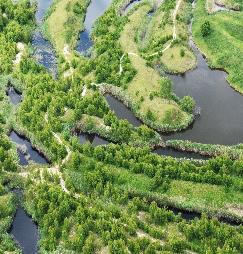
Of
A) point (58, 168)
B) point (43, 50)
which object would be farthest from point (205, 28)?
point (58, 168)

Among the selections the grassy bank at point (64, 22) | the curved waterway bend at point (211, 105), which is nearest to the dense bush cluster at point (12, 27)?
the grassy bank at point (64, 22)

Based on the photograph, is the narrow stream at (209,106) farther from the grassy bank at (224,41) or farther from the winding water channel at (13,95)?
the winding water channel at (13,95)

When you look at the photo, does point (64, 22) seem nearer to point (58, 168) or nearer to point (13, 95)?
point (13, 95)

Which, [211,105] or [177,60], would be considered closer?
[211,105]

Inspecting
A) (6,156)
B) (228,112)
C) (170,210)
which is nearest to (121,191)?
(170,210)

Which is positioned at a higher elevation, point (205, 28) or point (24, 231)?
point (205, 28)

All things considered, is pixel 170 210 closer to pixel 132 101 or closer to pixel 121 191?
pixel 121 191
